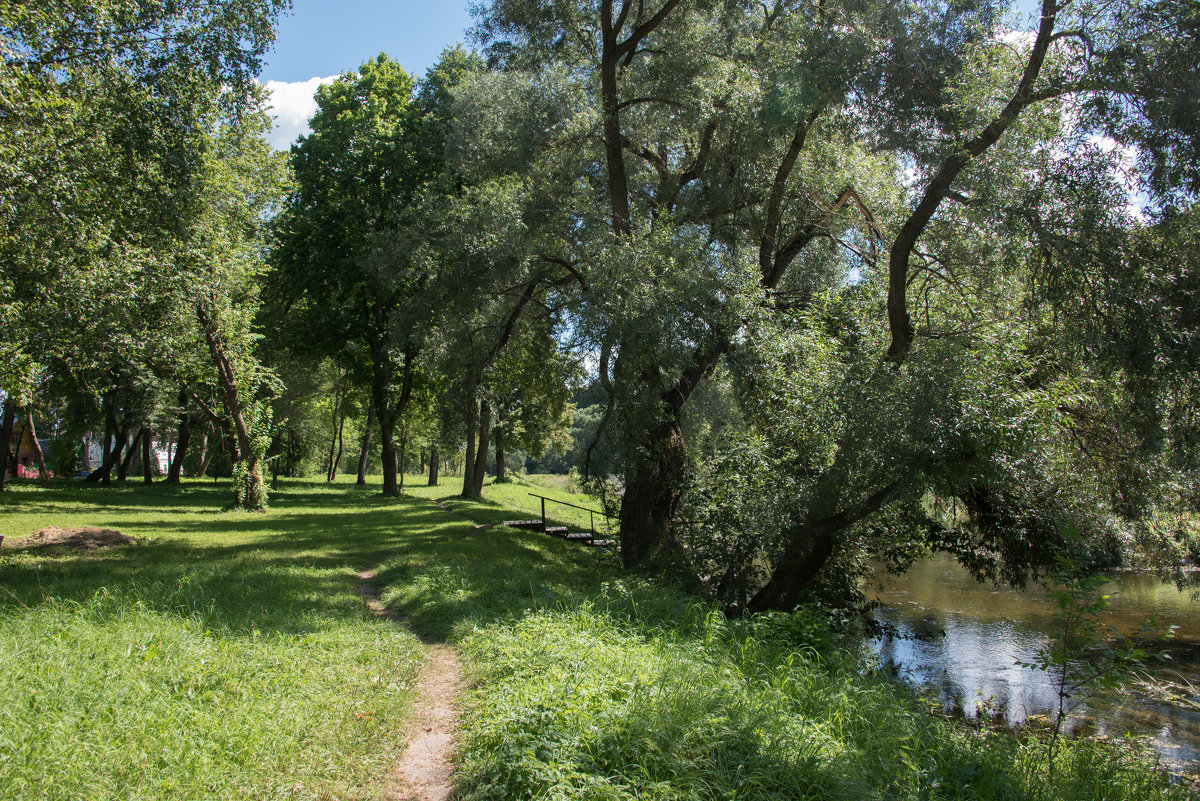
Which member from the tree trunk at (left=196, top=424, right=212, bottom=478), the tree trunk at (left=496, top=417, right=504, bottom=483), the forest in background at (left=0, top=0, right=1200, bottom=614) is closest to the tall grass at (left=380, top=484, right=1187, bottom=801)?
the forest in background at (left=0, top=0, right=1200, bottom=614)

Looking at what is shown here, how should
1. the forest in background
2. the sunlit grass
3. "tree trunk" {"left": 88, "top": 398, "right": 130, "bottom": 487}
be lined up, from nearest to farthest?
the sunlit grass < the forest in background < "tree trunk" {"left": 88, "top": 398, "right": 130, "bottom": 487}

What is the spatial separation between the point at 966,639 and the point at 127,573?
14.1 meters

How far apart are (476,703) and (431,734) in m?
0.42

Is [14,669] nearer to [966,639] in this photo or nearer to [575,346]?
[575,346]

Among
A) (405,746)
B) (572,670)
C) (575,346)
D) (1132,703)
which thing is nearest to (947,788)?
(572,670)

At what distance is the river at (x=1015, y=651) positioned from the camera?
367 inches

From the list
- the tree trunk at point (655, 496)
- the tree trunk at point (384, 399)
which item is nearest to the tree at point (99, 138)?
the tree trunk at point (655, 496)

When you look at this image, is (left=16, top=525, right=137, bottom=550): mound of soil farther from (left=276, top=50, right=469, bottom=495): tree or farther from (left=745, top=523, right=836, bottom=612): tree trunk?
(left=276, top=50, right=469, bottom=495): tree

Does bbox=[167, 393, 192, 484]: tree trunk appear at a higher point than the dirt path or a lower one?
higher

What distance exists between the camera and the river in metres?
9.31

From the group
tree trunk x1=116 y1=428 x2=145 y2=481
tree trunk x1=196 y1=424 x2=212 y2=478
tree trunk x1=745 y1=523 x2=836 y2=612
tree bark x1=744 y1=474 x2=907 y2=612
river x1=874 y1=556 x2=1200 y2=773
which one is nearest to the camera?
river x1=874 y1=556 x2=1200 y2=773

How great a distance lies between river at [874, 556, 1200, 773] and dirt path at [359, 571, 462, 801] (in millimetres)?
4649

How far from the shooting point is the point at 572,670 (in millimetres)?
5781

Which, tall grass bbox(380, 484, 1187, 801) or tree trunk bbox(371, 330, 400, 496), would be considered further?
tree trunk bbox(371, 330, 400, 496)
